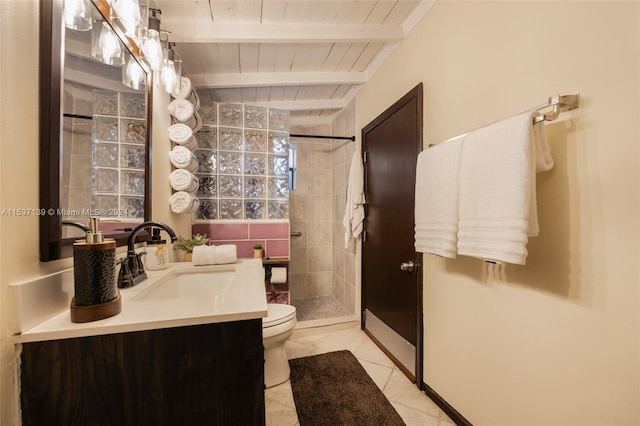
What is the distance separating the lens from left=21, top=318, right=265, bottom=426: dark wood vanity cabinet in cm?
57

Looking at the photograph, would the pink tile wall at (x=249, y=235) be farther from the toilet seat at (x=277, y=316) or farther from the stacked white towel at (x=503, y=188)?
the stacked white towel at (x=503, y=188)

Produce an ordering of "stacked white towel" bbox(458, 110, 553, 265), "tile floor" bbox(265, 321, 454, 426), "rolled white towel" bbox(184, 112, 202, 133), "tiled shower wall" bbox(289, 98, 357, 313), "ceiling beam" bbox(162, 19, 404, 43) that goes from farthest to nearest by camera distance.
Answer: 1. "tiled shower wall" bbox(289, 98, 357, 313)
2. "rolled white towel" bbox(184, 112, 202, 133)
3. "ceiling beam" bbox(162, 19, 404, 43)
4. "tile floor" bbox(265, 321, 454, 426)
5. "stacked white towel" bbox(458, 110, 553, 265)

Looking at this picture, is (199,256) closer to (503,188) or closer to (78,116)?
(78,116)

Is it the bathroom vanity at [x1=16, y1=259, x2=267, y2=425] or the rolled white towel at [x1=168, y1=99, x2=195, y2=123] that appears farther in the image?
the rolled white towel at [x1=168, y1=99, x2=195, y2=123]

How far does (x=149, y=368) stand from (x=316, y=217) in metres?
2.68

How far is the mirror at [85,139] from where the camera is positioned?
0.67 m

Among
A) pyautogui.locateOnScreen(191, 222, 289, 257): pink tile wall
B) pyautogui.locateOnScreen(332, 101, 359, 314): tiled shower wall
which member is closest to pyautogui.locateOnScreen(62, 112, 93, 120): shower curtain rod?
pyautogui.locateOnScreen(191, 222, 289, 257): pink tile wall

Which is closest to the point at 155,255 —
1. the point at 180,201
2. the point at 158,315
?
the point at 180,201

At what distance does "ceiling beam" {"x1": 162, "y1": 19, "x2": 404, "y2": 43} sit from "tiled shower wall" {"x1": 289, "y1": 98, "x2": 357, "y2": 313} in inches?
58.0

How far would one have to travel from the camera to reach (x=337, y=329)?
7.50 feet

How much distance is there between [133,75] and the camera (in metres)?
1.19

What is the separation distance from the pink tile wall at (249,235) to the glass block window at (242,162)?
0.08 meters

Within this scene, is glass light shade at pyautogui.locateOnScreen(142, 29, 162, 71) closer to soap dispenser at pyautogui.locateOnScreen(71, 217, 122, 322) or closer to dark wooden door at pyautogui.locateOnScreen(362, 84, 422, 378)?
soap dispenser at pyautogui.locateOnScreen(71, 217, 122, 322)

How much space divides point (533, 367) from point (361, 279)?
1485 mm
